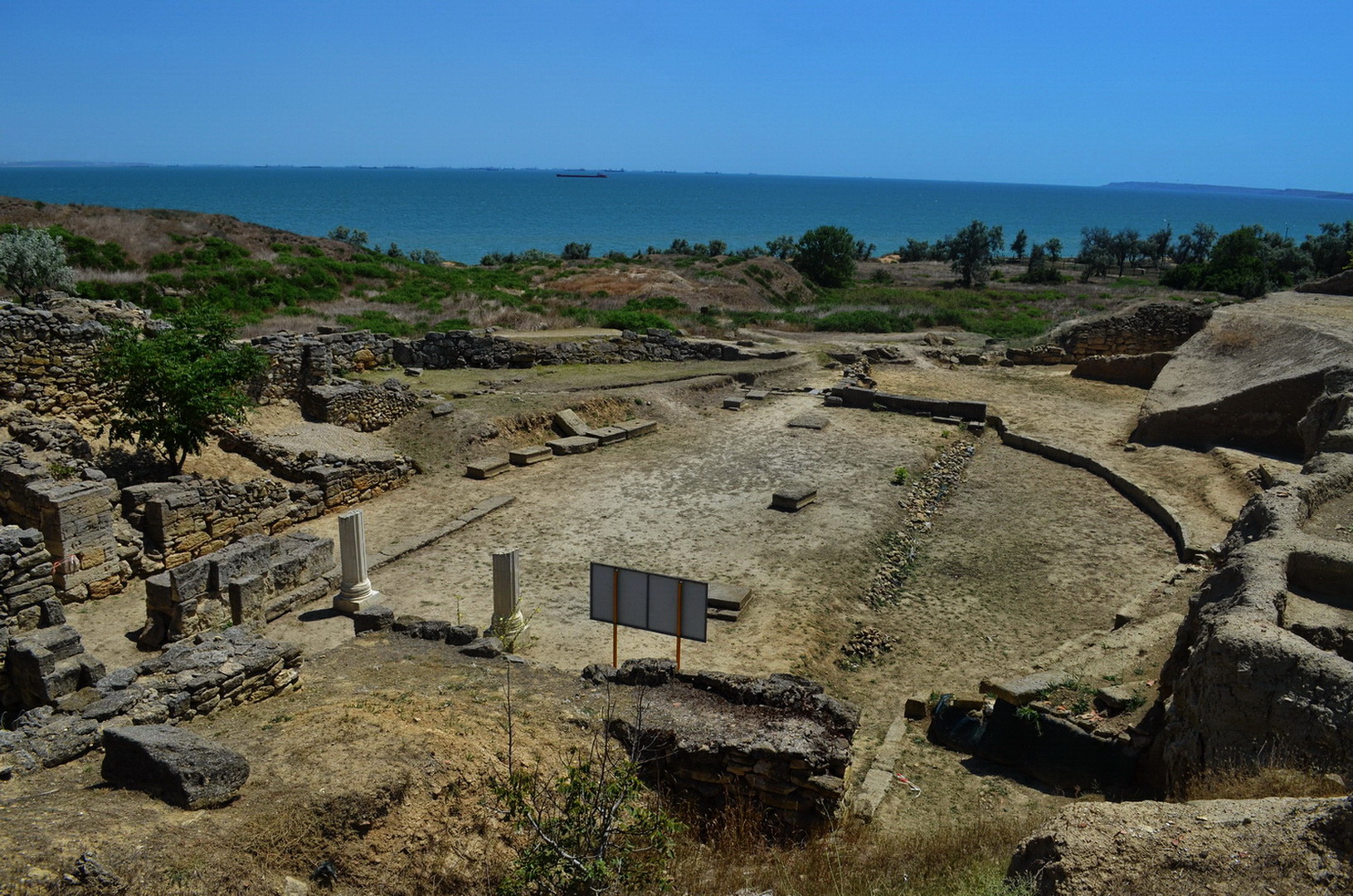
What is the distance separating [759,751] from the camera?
24.7ft

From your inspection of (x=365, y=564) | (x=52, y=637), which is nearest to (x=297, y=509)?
(x=365, y=564)

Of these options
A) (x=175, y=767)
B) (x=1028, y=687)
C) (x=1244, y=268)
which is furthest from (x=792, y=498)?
(x=1244, y=268)

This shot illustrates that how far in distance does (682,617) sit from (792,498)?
6.52 m

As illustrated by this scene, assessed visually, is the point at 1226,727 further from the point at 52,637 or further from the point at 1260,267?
the point at 1260,267

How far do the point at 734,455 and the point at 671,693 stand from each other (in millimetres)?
10543

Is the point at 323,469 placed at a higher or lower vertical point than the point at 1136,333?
lower

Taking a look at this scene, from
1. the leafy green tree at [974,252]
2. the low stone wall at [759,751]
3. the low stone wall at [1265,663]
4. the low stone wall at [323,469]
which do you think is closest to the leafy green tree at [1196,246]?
the leafy green tree at [974,252]

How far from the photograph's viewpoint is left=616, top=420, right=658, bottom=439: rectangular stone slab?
20531 millimetres

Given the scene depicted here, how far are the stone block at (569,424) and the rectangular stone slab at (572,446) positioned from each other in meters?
0.48

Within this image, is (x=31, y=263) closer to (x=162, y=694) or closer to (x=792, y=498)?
(x=162, y=694)

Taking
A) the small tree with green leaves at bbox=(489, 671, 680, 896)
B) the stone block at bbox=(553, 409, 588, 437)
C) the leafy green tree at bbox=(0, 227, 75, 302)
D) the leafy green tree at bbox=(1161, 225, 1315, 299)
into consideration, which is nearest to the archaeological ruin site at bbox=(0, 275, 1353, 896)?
the stone block at bbox=(553, 409, 588, 437)

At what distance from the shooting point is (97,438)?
629 inches

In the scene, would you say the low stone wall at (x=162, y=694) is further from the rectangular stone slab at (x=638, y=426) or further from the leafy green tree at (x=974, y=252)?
the leafy green tree at (x=974, y=252)

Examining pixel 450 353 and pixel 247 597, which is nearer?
Answer: pixel 247 597
